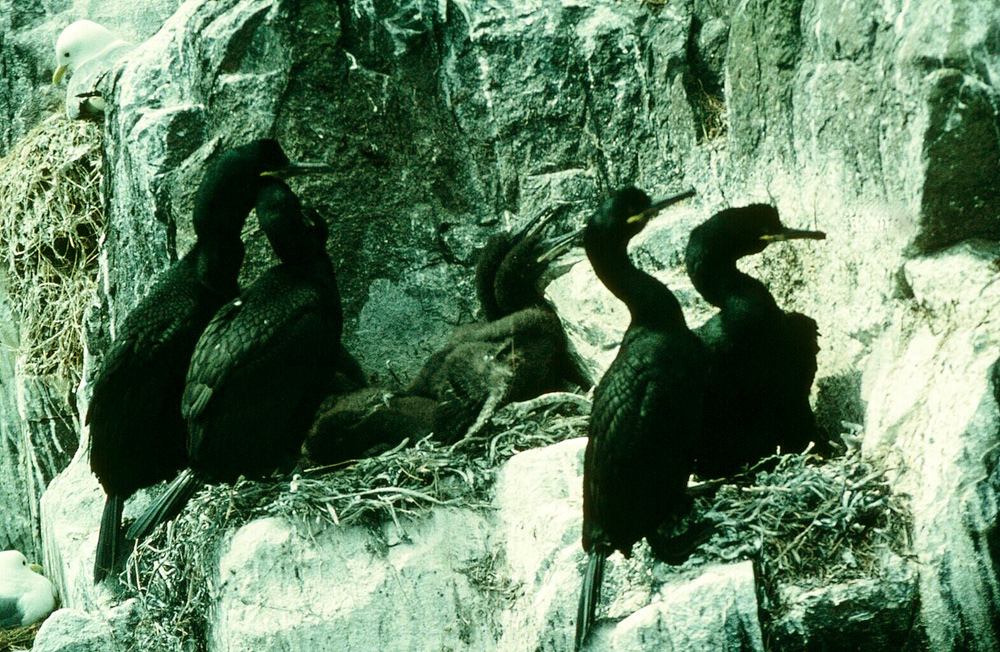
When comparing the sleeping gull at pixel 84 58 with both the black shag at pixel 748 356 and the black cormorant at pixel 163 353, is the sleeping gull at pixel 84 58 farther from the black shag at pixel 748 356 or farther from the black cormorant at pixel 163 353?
the black shag at pixel 748 356

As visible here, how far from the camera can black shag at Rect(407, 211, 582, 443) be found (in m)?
5.64

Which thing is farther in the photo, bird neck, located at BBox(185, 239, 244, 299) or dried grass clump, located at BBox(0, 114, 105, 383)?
dried grass clump, located at BBox(0, 114, 105, 383)

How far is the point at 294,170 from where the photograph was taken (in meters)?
5.75

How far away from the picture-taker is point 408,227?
21.1ft

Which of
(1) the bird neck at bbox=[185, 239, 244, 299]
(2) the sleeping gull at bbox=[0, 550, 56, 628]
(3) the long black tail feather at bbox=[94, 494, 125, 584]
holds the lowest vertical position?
(2) the sleeping gull at bbox=[0, 550, 56, 628]

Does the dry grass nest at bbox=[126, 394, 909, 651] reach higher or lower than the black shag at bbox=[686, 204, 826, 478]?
Result: lower

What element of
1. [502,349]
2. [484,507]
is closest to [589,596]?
[484,507]

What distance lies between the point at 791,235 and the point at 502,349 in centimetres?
148

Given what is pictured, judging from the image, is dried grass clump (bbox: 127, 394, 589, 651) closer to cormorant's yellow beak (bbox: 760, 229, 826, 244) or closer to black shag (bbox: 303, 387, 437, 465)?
black shag (bbox: 303, 387, 437, 465)

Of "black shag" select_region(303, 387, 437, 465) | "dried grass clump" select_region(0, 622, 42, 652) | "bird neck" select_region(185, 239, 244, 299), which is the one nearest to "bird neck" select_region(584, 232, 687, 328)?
"black shag" select_region(303, 387, 437, 465)

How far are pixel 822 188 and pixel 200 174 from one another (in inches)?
113

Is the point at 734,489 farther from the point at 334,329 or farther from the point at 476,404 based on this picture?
the point at 334,329

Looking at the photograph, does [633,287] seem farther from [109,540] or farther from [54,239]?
[54,239]

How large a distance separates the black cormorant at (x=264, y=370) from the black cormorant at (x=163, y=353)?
18 centimetres
